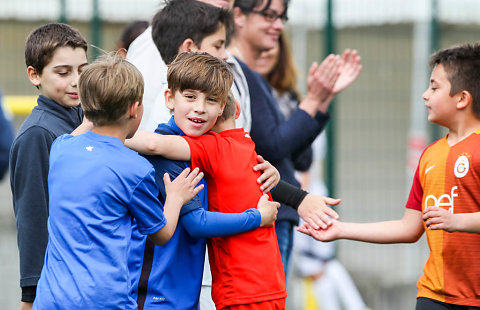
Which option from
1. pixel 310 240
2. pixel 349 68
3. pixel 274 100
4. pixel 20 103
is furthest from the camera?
pixel 310 240

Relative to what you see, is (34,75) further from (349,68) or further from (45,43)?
(349,68)

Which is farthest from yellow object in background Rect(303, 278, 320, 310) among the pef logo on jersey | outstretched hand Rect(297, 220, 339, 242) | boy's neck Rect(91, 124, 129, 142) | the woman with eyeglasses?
boy's neck Rect(91, 124, 129, 142)

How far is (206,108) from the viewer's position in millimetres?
2564

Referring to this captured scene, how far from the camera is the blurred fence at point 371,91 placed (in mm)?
5555

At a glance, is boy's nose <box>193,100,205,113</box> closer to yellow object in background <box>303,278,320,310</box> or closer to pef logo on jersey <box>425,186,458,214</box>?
pef logo on jersey <box>425,186,458,214</box>

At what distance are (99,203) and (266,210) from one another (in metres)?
0.64

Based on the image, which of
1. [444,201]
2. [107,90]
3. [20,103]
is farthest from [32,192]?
[20,103]

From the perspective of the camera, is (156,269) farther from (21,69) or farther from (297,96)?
(21,69)

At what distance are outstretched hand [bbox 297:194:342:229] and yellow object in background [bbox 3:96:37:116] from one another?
334 cm

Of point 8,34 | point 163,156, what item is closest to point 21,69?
point 8,34

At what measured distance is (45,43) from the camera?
9.29 feet

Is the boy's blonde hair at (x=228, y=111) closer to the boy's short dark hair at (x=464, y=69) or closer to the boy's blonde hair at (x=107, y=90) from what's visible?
the boy's blonde hair at (x=107, y=90)

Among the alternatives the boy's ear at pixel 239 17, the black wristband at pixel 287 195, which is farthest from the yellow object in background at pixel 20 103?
the black wristband at pixel 287 195

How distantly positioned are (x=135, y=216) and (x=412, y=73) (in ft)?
13.3
